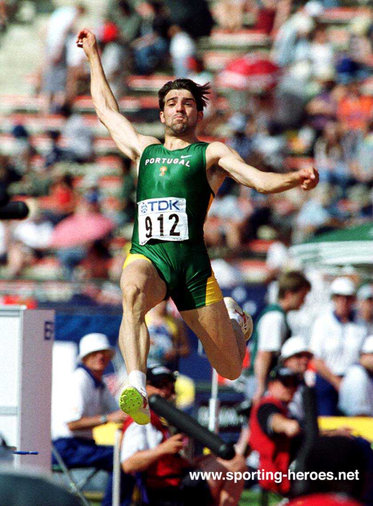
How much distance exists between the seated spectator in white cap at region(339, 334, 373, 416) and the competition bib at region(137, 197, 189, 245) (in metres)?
4.36

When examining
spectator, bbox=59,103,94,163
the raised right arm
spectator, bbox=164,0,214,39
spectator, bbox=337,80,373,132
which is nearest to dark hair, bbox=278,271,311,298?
the raised right arm

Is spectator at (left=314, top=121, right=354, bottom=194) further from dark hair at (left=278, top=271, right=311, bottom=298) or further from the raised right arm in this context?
the raised right arm

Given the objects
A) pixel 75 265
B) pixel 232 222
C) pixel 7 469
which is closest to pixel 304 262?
pixel 232 222

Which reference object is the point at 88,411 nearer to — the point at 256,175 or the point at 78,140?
the point at 256,175

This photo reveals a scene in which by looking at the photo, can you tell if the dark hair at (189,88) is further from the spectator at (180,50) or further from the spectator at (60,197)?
the spectator at (180,50)

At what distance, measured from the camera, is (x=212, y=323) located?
24.1 feet

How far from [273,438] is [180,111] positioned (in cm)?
278

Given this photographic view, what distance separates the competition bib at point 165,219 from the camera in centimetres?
712

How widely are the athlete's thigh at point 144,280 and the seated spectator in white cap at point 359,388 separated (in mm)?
4294

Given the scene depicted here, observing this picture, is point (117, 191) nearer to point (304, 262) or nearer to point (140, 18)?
point (140, 18)

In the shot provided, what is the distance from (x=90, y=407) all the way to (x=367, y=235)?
462 centimetres

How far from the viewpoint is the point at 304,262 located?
13648mm

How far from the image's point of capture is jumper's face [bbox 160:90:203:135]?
728 centimetres

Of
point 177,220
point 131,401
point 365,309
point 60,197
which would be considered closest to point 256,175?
point 177,220
